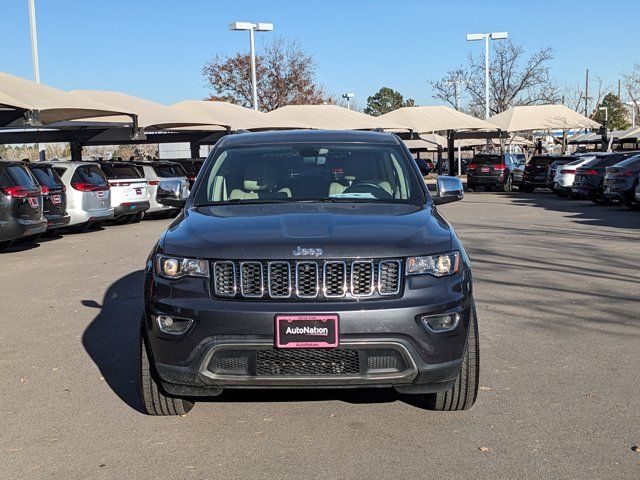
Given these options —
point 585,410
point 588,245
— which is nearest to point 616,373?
point 585,410

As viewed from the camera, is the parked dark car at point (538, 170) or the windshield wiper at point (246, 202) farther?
the parked dark car at point (538, 170)

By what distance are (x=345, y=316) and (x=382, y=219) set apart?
2.87 feet

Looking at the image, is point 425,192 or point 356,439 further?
point 425,192

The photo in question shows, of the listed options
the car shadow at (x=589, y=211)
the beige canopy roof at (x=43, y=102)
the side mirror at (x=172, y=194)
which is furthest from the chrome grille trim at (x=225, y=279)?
Answer: the car shadow at (x=589, y=211)

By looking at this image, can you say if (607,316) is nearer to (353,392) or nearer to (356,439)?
(353,392)

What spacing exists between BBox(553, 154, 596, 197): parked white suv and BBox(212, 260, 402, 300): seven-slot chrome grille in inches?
1040

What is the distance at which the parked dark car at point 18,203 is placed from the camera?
1338 centimetres

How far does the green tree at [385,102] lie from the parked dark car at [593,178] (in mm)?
86817

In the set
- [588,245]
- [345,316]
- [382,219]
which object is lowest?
[588,245]

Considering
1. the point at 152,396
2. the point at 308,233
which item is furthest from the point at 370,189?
the point at 152,396

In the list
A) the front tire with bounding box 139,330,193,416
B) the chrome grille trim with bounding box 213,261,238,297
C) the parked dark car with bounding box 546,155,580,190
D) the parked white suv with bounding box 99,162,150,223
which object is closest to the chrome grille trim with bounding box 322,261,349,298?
the chrome grille trim with bounding box 213,261,238,297

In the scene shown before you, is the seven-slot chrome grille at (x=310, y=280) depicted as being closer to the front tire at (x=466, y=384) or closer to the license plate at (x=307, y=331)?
the license plate at (x=307, y=331)

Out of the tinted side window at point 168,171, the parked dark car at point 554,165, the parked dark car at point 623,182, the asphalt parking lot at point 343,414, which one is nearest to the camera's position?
the asphalt parking lot at point 343,414

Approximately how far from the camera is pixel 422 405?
5262mm
